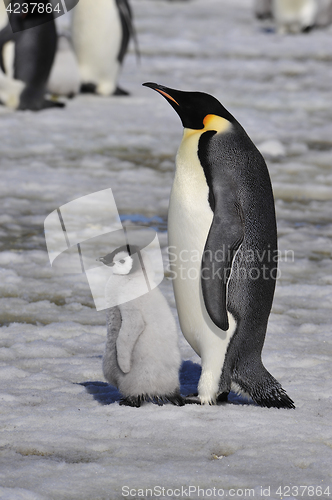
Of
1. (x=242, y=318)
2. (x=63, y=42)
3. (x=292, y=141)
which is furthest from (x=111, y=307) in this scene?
(x=63, y=42)

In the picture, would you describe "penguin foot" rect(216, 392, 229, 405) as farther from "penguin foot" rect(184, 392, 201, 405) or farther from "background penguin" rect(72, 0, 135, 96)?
"background penguin" rect(72, 0, 135, 96)

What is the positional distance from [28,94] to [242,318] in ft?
18.6

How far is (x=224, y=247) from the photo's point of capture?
2.29 m

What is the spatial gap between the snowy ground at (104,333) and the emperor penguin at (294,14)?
22.4 ft

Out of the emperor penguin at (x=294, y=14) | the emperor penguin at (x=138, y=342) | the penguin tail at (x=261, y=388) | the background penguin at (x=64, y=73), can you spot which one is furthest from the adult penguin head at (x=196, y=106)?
the emperor penguin at (x=294, y=14)

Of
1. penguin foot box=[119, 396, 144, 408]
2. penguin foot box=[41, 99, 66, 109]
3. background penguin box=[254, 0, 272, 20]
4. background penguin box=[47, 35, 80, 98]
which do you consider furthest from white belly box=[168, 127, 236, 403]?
background penguin box=[254, 0, 272, 20]

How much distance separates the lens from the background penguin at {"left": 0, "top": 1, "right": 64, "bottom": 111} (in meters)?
7.30

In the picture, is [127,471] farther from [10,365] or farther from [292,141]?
[292,141]

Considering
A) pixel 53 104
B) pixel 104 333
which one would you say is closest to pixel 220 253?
pixel 104 333

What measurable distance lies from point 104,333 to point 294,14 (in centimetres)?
1309

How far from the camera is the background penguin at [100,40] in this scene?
849 centimetres

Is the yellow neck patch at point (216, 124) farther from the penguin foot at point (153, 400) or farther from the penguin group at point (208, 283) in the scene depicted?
the penguin foot at point (153, 400)

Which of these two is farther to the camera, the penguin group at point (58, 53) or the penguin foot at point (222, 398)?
the penguin group at point (58, 53)

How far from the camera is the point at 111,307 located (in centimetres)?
241
